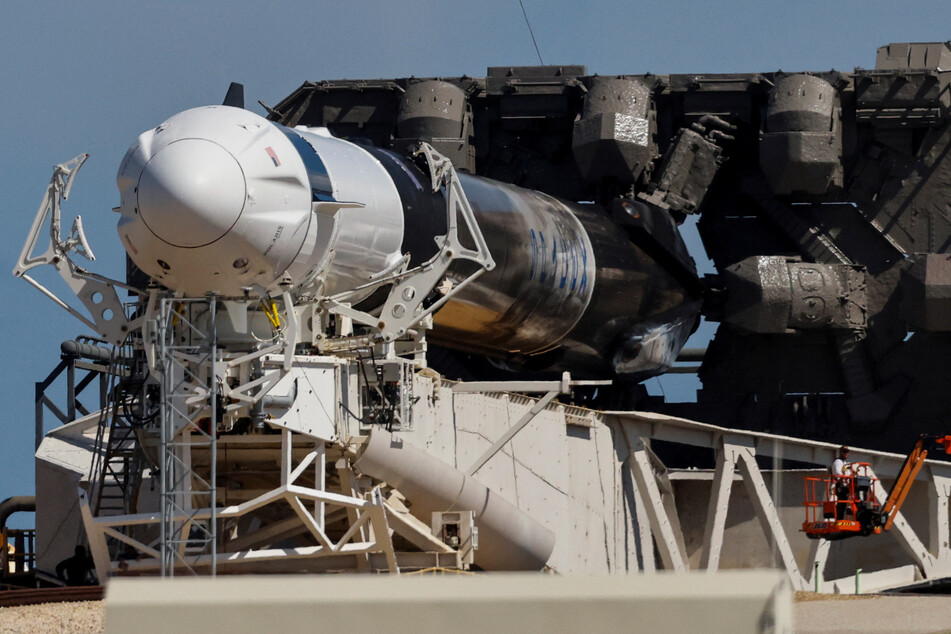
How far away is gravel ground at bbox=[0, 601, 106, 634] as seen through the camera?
50.6 ft

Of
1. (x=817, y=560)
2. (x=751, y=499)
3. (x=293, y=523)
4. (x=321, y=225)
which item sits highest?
(x=321, y=225)

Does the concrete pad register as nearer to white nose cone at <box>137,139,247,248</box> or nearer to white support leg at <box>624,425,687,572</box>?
white nose cone at <box>137,139,247,248</box>

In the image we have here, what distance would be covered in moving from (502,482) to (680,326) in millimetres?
7596

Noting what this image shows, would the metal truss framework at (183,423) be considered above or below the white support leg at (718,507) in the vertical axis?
above

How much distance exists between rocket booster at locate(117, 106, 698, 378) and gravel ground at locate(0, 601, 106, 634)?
139 inches

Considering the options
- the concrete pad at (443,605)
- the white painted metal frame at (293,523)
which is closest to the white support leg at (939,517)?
the white painted metal frame at (293,523)

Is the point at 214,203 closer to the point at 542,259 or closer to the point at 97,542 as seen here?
the point at 97,542

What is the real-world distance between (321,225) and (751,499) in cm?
1126

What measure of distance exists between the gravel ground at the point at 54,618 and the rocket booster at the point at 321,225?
3.52m

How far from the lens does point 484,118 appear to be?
100ft

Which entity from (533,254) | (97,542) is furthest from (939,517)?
(97,542)

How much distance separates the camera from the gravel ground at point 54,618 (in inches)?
608

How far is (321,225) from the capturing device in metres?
17.5

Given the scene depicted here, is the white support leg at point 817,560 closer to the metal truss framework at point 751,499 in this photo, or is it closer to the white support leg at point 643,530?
the metal truss framework at point 751,499
